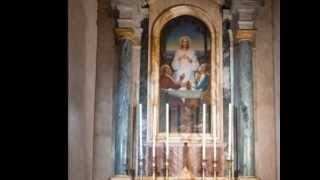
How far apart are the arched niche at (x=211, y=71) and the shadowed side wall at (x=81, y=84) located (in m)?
0.79

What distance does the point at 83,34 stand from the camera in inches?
223

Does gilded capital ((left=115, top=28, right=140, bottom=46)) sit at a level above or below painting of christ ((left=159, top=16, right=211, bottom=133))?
above

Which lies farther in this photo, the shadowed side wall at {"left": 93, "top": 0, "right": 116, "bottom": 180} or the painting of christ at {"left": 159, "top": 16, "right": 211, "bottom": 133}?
the painting of christ at {"left": 159, "top": 16, "right": 211, "bottom": 133}

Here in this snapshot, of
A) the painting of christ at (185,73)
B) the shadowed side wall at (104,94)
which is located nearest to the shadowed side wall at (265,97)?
the painting of christ at (185,73)

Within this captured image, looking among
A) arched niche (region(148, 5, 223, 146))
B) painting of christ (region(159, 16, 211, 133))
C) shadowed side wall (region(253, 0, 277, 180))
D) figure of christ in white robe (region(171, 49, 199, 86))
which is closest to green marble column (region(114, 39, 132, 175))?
arched niche (region(148, 5, 223, 146))

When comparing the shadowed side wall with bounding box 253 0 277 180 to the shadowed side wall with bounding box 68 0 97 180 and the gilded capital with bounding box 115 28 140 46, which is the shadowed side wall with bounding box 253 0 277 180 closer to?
the gilded capital with bounding box 115 28 140 46

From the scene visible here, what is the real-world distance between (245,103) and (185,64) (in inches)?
34.4

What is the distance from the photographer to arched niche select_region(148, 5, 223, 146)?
7039 millimetres

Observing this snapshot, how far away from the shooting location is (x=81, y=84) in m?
5.52

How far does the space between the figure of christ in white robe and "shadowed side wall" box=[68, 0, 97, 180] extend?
105 centimetres

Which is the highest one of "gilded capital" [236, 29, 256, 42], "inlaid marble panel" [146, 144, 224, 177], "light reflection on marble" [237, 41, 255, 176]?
"gilded capital" [236, 29, 256, 42]
